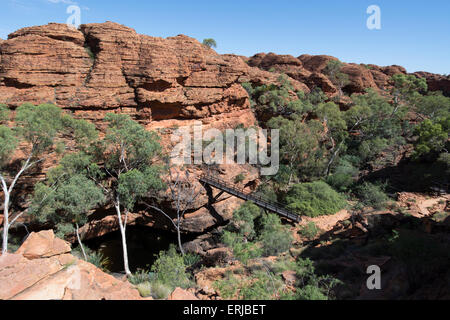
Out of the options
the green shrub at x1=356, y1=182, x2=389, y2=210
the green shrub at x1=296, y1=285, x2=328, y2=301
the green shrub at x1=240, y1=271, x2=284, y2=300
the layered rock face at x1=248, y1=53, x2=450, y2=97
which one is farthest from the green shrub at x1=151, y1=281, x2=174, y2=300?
the layered rock face at x1=248, y1=53, x2=450, y2=97

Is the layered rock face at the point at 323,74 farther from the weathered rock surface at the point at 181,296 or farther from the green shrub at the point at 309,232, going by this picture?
the weathered rock surface at the point at 181,296

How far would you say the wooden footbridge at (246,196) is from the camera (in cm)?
1673

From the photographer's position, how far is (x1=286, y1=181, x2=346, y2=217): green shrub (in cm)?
1816

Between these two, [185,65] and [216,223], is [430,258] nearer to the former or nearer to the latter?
[216,223]

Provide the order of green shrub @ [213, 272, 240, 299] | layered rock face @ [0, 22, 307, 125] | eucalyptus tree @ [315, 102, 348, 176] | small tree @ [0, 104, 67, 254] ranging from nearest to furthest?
1. green shrub @ [213, 272, 240, 299]
2. small tree @ [0, 104, 67, 254]
3. layered rock face @ [0, 22, 307, 125]
4. eucalyptus tree @ [315, 102, 348, 176]

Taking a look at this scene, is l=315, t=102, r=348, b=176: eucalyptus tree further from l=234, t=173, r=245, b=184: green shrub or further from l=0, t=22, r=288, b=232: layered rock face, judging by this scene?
l=0, t=22, r=288, b=232: layered rock face

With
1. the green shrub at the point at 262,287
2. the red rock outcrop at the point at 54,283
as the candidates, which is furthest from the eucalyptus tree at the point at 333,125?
the red rock outcrop at the point at 54,283

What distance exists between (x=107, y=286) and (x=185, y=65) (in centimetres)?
2063

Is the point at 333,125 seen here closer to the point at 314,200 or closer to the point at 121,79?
the point at 314,200

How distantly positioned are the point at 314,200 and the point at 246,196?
5.68m

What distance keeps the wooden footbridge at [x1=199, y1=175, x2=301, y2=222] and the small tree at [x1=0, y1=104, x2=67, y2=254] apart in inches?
428

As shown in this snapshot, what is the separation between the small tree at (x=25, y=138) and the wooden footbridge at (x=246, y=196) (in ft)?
35.7
